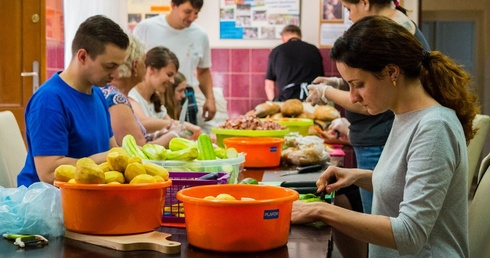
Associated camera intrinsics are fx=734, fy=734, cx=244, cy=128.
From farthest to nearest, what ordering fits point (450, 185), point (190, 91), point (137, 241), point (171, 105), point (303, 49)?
point (303, 49) < point (190, 91) < point (171, 105) < point (450, 185) < point (137, 241)

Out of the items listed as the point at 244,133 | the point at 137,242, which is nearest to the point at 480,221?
the point at 137,242

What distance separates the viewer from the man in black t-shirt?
7.23 meters

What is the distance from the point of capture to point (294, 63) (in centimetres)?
726

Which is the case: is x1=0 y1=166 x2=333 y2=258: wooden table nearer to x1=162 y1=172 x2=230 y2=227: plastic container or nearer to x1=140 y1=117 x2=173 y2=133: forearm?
x1=162 y1=172 x2=230 y2=227: plastic container

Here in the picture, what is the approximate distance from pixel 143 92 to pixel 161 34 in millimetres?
1279

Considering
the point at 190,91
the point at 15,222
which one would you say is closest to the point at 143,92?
the point at 190,91

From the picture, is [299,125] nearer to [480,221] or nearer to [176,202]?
[480,221]

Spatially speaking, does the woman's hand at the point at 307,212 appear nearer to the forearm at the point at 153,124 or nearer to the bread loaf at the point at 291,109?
the forearm at the point at 153,124

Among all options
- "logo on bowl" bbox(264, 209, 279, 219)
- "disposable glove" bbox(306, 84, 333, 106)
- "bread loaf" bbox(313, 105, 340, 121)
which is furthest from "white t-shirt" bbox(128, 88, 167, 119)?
"logo on bowl" bbox(264, 209, 279, 219)

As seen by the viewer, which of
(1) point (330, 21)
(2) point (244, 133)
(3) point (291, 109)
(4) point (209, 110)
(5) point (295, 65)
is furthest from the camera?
(1) point (330, 21)

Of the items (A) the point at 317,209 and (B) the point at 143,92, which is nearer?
(A) the point at 317,209

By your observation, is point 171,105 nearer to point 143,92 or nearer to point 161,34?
point 143,92

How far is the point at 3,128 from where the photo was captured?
9.09 feet

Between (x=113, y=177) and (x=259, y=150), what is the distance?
4.78 ft
